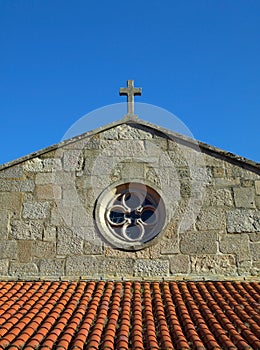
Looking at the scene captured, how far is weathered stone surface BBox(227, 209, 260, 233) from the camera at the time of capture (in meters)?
6.82

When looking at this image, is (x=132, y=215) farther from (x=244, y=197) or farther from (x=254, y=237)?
(x=254, y=237)

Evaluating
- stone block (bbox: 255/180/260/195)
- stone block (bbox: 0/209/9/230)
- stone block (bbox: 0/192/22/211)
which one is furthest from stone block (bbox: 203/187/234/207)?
stone block (bbox: 0/209/9/230)

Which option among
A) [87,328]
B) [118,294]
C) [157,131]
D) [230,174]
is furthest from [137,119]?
[87,328]

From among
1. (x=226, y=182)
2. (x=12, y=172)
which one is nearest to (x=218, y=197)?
(x=226, y=182)

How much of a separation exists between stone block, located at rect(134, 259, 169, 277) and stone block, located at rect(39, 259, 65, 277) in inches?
44.7

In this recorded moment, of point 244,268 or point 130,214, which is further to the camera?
point 130,214

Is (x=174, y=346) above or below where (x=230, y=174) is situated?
below

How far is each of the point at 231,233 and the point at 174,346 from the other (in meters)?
2.90

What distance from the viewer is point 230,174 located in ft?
23.5

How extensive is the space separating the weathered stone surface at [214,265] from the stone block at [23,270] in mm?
2428

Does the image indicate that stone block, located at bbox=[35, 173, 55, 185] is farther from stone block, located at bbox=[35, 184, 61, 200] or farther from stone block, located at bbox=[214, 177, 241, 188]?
stone block, located at bbox=[214, 177, 241, 188]

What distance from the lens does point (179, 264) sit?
22.0ft

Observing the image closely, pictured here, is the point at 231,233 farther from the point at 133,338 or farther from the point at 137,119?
the point at 133,338

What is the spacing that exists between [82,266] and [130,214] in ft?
3.81
